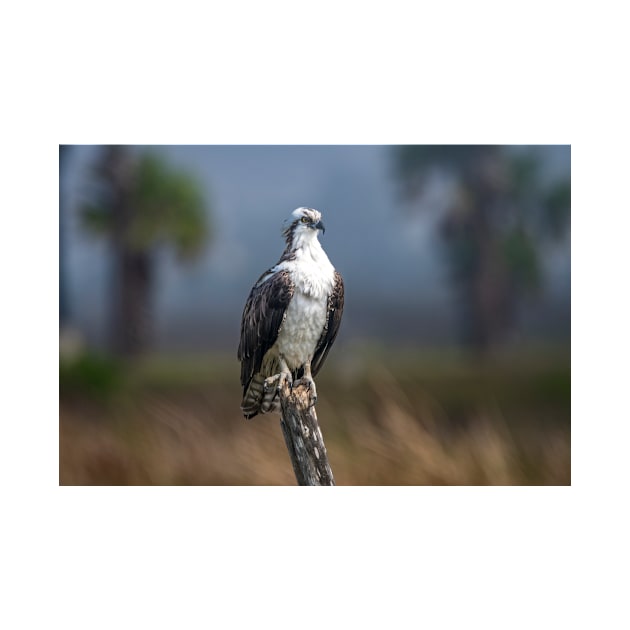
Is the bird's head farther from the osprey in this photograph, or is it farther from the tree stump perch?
the tree stump perch

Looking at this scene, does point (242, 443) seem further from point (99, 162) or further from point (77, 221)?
point (99, 162)

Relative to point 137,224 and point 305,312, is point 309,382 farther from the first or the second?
point 137,224

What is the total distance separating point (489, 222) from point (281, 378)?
385 cm

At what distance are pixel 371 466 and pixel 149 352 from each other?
8.73 feet

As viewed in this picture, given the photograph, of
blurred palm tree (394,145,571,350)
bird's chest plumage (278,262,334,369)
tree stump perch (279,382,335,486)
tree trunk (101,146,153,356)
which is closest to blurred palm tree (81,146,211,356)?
tree trunk (101,146,153,356)

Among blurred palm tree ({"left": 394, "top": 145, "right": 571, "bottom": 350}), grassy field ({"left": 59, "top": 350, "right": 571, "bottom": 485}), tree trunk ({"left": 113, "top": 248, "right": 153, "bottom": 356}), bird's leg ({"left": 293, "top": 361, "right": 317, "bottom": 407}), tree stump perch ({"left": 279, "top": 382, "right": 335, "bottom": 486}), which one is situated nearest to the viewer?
tree stump perch ({"left": 279, "top": 382, "right": 335, "bottom": 486})

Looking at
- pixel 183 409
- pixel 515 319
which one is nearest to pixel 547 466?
pixel 515 319

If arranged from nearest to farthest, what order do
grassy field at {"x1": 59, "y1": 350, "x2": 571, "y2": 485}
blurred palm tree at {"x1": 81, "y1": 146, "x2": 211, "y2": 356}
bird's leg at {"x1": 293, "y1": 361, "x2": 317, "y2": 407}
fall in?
bird's leg at {"x1": 293, "y1": 361, "x2": 317, "y2": 407} → grassy field at {"x1": 59, "y1": 350, "x2": 571, "y2": 485} → blurred palm tree at {"x1": 81, "y1": 146, "x2": 211, "y2": 356}

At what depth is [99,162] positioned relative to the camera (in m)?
7.41

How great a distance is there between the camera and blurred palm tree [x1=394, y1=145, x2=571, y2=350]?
6906 mm

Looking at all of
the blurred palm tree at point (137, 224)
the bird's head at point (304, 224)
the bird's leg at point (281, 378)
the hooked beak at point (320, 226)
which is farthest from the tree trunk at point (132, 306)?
the hooked beak at point (320, 226)

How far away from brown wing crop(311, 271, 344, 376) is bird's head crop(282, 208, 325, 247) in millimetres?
321

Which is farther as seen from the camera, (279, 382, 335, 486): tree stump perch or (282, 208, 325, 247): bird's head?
(282, 208, 325, 247): bird's head

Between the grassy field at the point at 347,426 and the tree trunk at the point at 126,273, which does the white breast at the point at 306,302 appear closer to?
the grassy field at the point at 347,426
